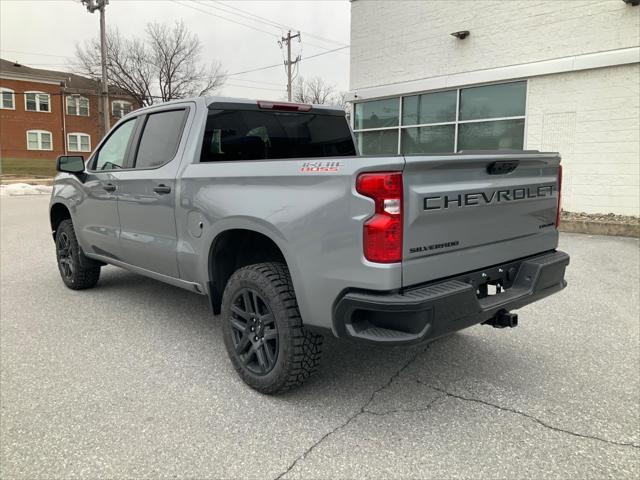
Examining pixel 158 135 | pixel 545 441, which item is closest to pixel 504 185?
pixel 545 441

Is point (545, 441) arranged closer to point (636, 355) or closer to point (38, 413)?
point (636, 355)

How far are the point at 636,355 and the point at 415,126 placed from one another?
11174mm

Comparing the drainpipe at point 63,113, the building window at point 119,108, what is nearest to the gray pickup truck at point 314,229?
the drainpipe at point 63,113

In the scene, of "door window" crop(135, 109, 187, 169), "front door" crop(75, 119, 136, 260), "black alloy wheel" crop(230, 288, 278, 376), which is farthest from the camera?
"front door" crop(75, 119, 136, 260)

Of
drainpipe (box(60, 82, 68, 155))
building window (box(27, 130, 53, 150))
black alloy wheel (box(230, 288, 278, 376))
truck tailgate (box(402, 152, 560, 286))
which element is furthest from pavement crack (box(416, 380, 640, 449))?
drainpipe (box(60, 82, 68, 155))

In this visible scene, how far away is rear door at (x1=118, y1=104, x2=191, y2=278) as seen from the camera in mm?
3982

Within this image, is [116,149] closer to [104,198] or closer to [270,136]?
[104,198]

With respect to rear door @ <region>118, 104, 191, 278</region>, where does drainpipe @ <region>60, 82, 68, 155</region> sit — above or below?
above

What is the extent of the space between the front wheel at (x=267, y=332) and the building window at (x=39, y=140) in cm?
4507

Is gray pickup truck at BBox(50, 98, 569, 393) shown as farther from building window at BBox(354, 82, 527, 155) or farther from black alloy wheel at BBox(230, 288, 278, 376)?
building window at BBox(354, 82, 527, 155)

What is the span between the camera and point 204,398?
10.6ft

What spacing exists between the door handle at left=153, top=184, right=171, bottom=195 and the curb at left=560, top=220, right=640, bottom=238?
8638 millimetres

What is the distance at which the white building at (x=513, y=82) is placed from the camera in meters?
10.4

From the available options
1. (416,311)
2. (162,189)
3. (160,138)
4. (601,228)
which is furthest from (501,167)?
(601,228)
